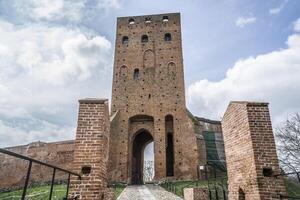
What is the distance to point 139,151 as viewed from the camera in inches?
1014

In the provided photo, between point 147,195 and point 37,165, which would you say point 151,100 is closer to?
point 147,195

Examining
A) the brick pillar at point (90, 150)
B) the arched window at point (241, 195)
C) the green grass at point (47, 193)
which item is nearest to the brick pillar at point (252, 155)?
the arched window at point (241, 195)

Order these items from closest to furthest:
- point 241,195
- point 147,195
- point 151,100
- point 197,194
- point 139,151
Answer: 1. point 241,195
2. point 197,194
3. point 147,195
4. point 151,100
5. point 139,151

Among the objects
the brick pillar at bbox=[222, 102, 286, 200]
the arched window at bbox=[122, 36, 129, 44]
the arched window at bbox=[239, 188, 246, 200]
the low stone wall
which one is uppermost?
the arched window at bbox=[122, 36, 129, 44]

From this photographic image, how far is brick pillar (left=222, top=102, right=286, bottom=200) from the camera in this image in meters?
5.05

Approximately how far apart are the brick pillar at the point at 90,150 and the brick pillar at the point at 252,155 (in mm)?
2985

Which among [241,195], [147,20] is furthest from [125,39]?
[241,195]

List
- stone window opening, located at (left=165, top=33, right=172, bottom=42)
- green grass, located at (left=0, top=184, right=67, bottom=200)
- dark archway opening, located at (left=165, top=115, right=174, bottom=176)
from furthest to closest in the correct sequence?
stone window opening, located at (left=165, top=33, right=172, bottom=42) < dark archway opening, located at (left=165, top=115, right=174, bottom=176) < green grass, located at (left=0, top=184, right=67, bottom=200)

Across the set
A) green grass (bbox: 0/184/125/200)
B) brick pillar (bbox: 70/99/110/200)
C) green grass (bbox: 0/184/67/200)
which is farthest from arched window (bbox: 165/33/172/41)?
brick pillar (bbox: 70/99/110/200)

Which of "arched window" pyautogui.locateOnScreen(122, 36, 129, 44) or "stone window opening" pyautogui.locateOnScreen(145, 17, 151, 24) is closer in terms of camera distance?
"arched window" pyautogui.locateOnScreen(122, 36, 129, 44)

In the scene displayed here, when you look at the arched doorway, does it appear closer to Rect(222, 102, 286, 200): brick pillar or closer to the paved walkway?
the paved walkway

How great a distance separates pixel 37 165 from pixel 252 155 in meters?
21.6

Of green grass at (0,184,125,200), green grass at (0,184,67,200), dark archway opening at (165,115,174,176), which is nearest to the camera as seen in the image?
green grass at (0,184,67,200)

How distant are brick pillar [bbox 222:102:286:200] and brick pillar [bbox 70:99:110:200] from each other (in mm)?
2985
